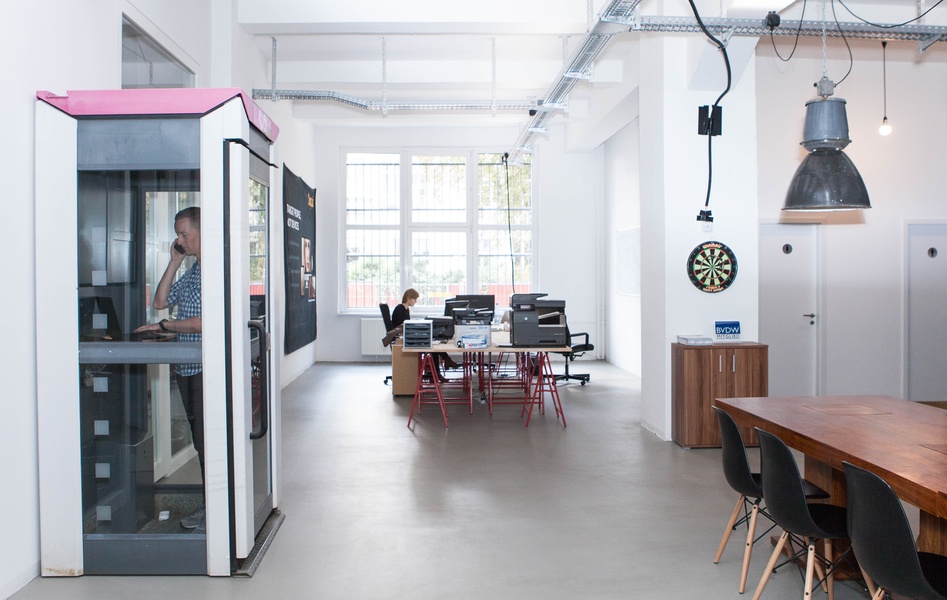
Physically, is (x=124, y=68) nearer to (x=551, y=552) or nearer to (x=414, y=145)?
(x=551, y=552)

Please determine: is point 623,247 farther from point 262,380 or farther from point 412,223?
point 262,380

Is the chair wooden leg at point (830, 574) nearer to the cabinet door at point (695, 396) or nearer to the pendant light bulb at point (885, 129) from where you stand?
the cabinet door at point (695, 396)

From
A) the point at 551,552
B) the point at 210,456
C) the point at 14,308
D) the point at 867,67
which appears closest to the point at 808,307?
the point at 867,67

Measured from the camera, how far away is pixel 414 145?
1145 cm

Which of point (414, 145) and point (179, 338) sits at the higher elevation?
point (414, 145)

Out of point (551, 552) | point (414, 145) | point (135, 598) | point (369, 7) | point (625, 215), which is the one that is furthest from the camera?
point (414, 145)

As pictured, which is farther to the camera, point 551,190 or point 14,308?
point 551,190

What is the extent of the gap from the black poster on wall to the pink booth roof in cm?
489

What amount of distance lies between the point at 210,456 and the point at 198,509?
35 cm

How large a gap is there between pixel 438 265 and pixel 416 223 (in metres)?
0.77

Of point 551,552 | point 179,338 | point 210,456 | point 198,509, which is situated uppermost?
point 179,338

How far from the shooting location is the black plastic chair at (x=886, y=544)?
6.82ft

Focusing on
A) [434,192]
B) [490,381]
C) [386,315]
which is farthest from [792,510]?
[434,192]

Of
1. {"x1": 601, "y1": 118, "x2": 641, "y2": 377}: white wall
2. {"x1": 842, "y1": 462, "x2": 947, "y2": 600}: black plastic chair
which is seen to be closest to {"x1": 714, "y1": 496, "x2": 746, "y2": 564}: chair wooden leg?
{"x1": 842, "y1": 462, "x2": 947, "y2": 600}: black plastic chair
